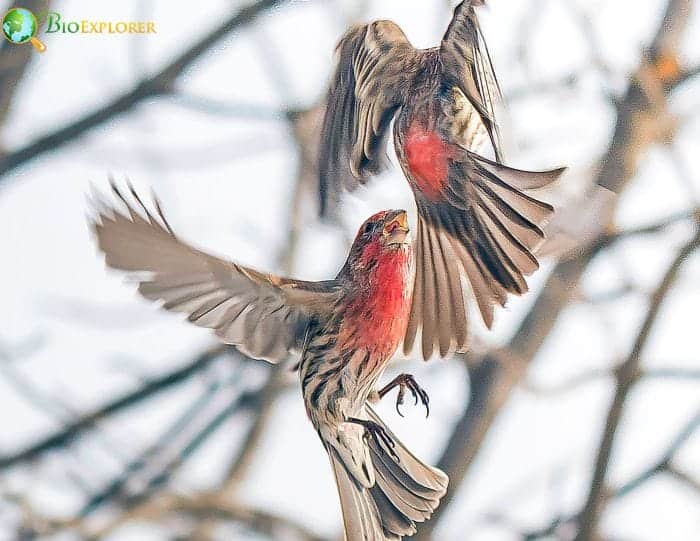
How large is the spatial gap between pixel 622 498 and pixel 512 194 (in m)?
0.96

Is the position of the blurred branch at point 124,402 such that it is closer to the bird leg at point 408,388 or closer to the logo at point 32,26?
the logo at point 32,26

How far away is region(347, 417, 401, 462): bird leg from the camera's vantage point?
0.82 metres

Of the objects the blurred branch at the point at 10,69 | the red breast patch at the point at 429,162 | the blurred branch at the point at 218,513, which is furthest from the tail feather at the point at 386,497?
the blurred branch at the point at 10,69

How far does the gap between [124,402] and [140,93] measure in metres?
0.52

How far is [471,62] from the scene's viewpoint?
0.74m

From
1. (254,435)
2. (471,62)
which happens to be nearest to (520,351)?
(254,435)

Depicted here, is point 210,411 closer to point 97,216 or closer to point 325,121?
point 325,121

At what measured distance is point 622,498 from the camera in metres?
1.53

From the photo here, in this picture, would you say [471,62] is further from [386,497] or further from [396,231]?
[386,497]

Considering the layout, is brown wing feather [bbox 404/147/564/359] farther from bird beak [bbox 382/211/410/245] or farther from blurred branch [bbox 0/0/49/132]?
→ blurred branch [bbox 0/0/49/132]

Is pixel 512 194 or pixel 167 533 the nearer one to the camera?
pixel 512 194

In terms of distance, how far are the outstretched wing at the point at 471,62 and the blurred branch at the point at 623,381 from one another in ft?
2.01

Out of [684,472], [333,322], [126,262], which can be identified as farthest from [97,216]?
[684,472]

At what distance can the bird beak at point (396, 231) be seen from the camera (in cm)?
78
